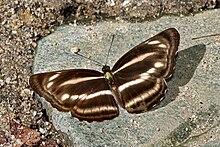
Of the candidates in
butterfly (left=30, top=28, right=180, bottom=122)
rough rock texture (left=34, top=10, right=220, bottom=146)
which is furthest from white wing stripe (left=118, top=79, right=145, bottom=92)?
rough rock texture (left=34, top=10, right=220, bottom=146)

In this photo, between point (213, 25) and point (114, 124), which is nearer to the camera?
point (114, 124)

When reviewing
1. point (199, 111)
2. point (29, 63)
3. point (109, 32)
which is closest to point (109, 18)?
point (109, 32)

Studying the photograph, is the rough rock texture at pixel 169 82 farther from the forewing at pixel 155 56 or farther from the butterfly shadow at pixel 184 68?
the forewing at pixel 155 56

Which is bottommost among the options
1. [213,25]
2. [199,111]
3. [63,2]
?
[199,111]

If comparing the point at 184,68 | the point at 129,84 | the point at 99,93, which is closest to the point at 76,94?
the point at 99,93

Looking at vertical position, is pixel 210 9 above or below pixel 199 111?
above

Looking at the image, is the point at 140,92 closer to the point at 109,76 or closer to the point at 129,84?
the point at 129,84

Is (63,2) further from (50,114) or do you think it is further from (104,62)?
(50,114)

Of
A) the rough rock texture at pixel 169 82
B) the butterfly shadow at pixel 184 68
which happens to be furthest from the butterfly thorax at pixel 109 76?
the butterfly shadow at pixel 184 68

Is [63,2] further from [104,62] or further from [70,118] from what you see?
[70,118]
